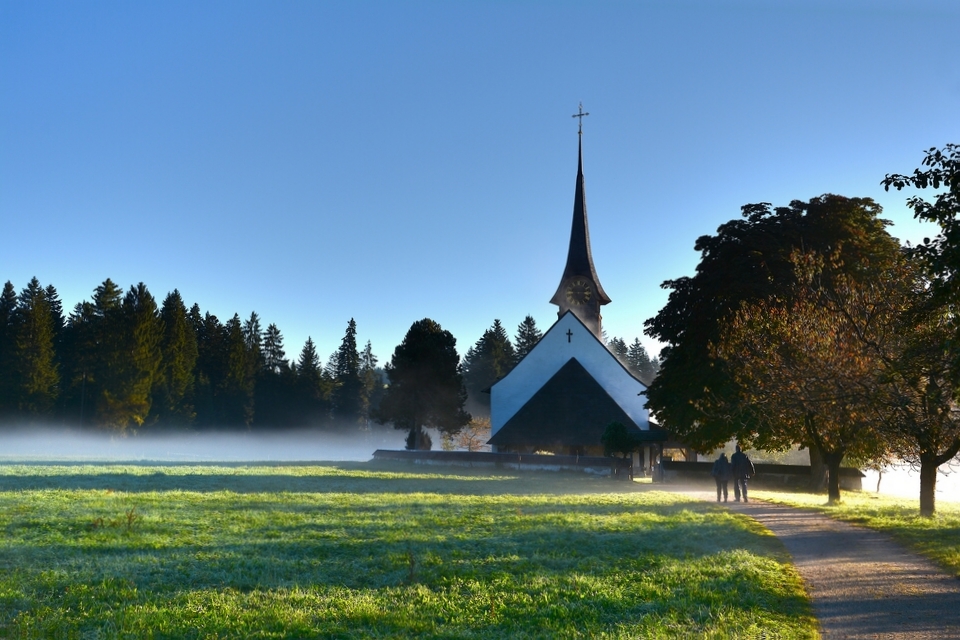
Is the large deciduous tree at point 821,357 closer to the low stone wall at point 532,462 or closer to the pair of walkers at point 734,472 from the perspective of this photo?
the pair of walkers at point 734,472

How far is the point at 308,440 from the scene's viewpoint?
97.7 meters

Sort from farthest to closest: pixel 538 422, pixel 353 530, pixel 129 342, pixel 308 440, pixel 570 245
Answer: pixel 308 440, pixel 129 342, pixel 570 245, pixel 538 422, pixel 353 530

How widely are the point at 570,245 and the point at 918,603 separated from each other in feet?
171

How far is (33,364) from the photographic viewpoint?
230ft

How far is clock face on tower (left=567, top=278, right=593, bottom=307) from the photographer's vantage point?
192ft

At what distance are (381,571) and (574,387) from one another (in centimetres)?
3944

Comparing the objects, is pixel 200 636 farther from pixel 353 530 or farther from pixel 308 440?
pixel 308 440

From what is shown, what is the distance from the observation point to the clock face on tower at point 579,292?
192ft

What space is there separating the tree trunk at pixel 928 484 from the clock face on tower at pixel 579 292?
127ft

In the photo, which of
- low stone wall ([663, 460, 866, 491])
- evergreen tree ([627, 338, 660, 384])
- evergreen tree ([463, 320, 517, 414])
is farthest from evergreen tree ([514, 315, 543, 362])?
low stone wall ([663, 460, 866, 491])

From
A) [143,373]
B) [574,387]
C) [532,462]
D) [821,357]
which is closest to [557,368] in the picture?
[574,387]

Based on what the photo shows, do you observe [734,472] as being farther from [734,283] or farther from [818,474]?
[818,474]

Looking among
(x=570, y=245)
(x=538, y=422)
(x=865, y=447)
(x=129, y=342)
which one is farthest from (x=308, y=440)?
(x=865, y=447)

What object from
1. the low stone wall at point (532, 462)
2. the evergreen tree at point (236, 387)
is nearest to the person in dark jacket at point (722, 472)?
the low stone wall at point (532, 462)
